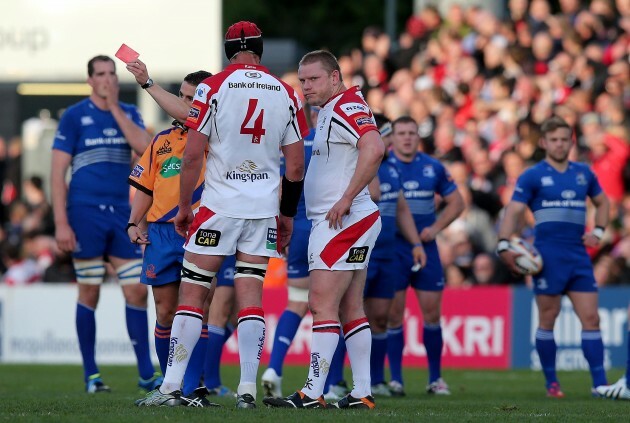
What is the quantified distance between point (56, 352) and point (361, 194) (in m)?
10.8

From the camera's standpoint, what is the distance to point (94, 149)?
1246cm

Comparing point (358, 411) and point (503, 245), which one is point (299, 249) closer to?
point (503, 245)

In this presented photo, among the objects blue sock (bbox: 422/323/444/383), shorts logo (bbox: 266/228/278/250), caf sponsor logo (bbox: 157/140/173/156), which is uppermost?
caf sponsor logo (bbox: 157/140/173/156)

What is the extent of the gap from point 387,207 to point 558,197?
1566 millimetres

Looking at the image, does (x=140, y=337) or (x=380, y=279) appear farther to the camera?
(x=380, y=279)

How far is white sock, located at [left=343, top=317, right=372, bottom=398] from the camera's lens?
973 cm

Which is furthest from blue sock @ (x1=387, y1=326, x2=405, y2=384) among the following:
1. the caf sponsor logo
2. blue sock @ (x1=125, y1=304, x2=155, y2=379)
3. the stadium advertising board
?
the stadium advertising board

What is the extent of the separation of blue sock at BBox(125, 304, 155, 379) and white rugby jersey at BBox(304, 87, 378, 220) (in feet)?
9.57

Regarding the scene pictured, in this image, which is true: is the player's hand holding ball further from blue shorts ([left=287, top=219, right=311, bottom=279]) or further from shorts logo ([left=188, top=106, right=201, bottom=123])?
shorts logo ([left=188, top=106, right=201, bottom=123])

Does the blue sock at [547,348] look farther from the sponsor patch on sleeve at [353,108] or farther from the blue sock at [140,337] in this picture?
the sponsor patch on sleeve at [353,108]

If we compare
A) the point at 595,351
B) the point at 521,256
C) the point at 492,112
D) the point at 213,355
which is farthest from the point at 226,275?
the point at 492,112

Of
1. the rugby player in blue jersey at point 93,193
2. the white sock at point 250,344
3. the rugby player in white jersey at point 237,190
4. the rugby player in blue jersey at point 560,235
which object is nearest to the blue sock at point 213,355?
the rugby player in blue jersey at point 93,193

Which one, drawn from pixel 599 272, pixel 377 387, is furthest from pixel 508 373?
pixel 377 387

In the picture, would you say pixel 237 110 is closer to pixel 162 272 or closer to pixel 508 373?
pixel 162 272
